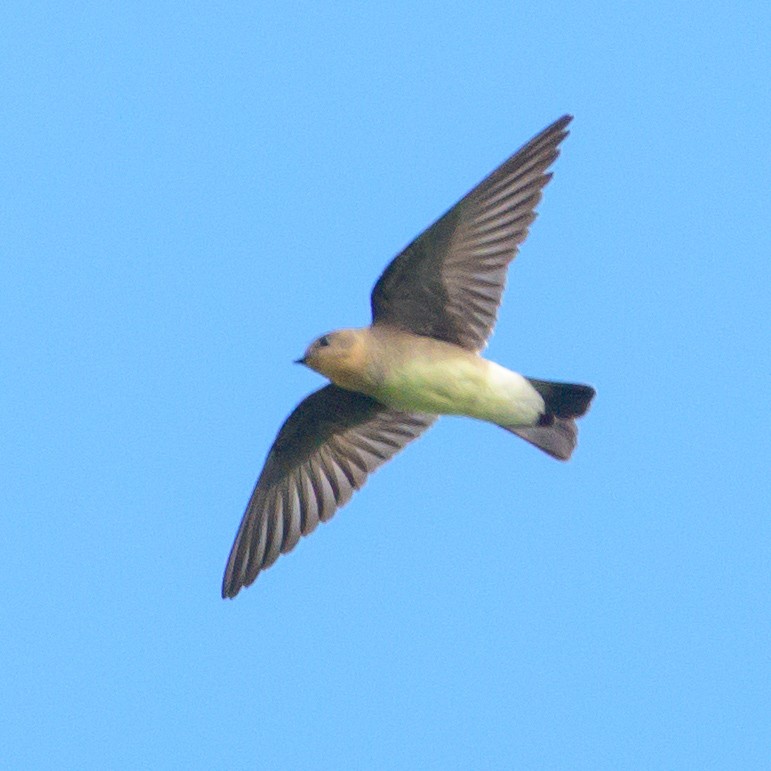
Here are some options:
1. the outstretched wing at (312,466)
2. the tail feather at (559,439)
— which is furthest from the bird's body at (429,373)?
the outstretched wing at (312,466)

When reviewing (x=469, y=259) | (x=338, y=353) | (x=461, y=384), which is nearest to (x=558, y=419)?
(x=461, y=384)

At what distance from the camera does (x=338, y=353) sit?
9.80 meters

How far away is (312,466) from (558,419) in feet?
5.29

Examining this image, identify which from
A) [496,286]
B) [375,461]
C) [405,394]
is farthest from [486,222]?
[375,461]

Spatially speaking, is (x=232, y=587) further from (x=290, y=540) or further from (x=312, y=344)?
(x=312, y=344)

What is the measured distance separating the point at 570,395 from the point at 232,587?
233cm

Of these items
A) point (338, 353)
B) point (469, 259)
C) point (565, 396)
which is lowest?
point (565, 396)

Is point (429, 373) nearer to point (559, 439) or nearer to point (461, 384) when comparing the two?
point (461, 384)

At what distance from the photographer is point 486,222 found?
9.74m

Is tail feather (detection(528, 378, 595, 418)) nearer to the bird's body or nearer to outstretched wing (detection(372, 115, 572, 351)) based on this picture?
the bird's body

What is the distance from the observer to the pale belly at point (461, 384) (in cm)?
981

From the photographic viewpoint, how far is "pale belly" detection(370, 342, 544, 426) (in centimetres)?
981

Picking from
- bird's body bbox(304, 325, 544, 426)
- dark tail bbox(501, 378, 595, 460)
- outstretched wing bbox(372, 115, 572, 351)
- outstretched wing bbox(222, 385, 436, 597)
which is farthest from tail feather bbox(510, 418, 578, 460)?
outstretched wing bbox(222, 385, 436, 597)

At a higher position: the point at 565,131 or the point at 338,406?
the point at 565,131
